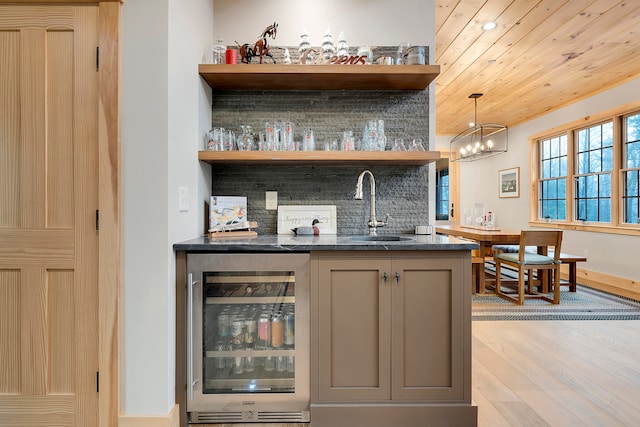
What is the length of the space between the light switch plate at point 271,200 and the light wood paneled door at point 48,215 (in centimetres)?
103

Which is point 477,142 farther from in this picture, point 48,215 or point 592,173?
point 48,215

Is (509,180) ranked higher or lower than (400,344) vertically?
higher

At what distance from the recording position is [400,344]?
1782 millimetres

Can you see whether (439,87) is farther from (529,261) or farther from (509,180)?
(509,180)

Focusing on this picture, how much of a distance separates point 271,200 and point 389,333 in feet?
3.80

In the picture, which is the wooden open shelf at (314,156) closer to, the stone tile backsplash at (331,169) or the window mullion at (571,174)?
the stone tile backsplash at (331,169)

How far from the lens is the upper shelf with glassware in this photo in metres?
2.12

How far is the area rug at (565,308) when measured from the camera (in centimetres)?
362

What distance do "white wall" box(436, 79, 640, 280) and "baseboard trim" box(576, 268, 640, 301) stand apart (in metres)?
0.06

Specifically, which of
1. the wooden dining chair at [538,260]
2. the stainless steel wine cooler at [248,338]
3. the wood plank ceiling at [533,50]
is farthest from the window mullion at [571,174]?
the stainless steel wine cooler at [248,338]

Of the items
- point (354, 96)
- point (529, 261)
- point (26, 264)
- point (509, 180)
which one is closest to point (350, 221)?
point (354, 96)

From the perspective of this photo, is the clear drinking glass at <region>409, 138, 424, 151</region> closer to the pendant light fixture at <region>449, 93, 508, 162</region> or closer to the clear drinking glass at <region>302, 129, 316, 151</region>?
the clear drinking glass at <region>302, 129, 316, 151</region>

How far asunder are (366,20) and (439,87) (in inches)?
105

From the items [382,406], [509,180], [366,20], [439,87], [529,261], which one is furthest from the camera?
[509,180]
